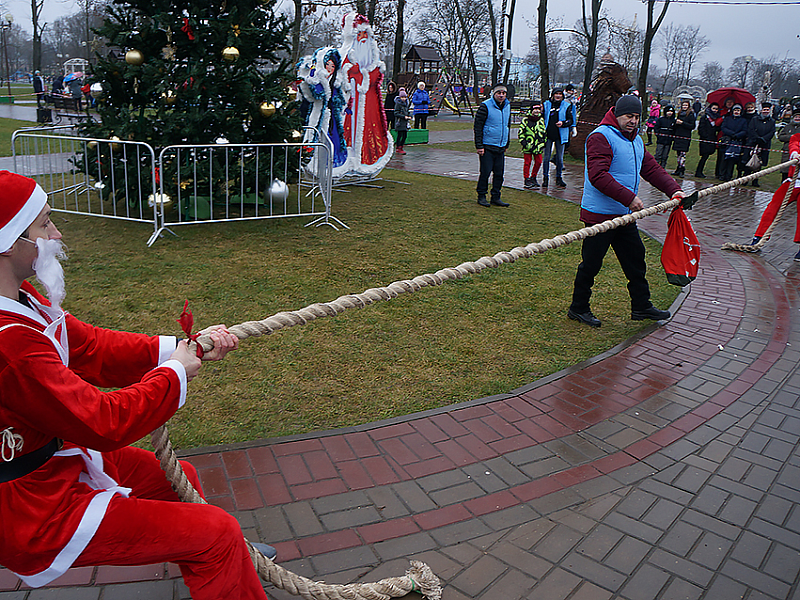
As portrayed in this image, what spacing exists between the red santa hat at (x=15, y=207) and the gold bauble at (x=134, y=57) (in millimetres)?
6790

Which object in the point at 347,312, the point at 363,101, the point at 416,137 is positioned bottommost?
the point at 347,312

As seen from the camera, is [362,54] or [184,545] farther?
[362,54]

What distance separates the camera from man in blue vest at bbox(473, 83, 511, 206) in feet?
33.4

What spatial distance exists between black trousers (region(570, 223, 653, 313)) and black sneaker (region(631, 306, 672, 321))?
0.04 meters

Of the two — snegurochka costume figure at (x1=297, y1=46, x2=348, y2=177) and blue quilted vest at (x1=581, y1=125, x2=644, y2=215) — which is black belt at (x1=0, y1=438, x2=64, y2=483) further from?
snegurochka costume figure at (x1=297, y1=46, x2=348, y2=177)

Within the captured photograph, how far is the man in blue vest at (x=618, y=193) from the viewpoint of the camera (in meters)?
5.21

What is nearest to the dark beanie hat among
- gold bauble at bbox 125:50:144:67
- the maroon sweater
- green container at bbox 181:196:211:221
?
the maroon sweater

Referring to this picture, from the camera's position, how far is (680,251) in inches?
218

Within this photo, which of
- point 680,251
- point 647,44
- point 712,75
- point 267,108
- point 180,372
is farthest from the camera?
point 712,75

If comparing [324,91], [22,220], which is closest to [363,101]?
[324,91]

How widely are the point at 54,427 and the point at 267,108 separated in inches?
285

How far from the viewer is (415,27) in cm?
5362

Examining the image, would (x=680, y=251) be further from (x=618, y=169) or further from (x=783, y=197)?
(x=783, y=197)

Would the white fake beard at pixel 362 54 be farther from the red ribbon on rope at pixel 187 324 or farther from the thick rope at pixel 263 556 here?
the red ribbon on rope at pixel 187 324
